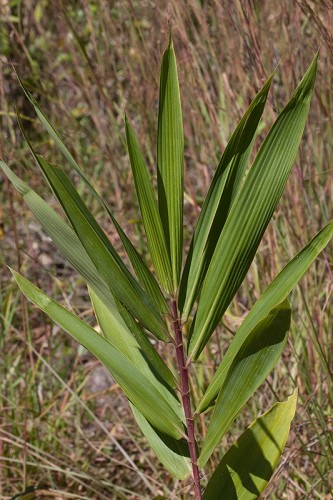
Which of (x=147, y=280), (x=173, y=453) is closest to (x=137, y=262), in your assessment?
(x=147, y=280)

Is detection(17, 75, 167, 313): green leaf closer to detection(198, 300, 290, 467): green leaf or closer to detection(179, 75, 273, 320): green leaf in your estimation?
detection(179, 75, 273, 320): green leaf

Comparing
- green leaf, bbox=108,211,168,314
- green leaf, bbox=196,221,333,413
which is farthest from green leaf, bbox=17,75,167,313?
green leaf, bbox=196,221,333,413

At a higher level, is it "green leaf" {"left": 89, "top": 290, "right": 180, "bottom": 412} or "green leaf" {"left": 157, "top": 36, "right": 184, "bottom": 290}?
"green leaf" {"left": 157, "top": 36, "right": 184, "bottom": 290}

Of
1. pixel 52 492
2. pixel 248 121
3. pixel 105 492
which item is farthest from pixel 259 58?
pixel 105 492

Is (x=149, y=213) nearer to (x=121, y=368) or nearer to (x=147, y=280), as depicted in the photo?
(x=147, y=280)

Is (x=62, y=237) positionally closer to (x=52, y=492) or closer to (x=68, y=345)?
(x=52, y=492)

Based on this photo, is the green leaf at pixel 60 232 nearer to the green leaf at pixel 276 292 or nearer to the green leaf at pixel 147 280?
the green leaf at pixel 147 280
